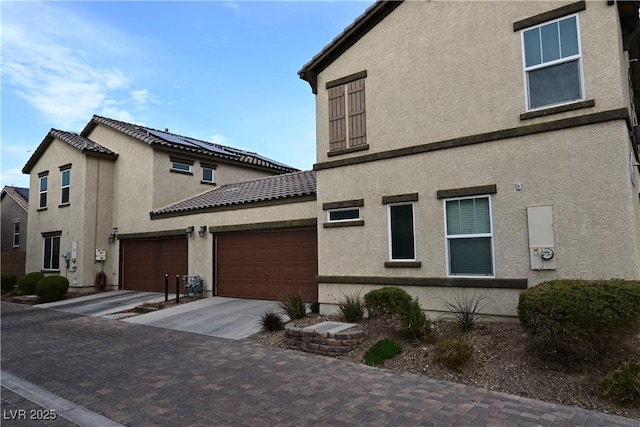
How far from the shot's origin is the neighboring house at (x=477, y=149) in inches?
306

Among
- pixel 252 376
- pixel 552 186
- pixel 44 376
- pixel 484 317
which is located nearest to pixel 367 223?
pixel 484 317

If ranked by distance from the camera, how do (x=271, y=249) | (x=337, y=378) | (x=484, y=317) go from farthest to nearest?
(x=271, y=249) < (x=484, y=317) < (x=337, y=378)

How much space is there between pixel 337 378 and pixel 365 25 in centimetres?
835

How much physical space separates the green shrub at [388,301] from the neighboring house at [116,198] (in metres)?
10.3

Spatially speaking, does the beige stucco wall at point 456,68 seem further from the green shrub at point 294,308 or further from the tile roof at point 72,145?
the tile roof at point 72,145

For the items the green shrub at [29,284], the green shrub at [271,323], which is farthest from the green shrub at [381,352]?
the green shrub at [29,284]

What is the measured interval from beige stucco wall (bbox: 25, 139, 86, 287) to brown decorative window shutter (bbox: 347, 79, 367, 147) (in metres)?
14.1

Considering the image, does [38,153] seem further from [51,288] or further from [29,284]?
[51,288]

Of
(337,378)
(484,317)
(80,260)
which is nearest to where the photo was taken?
(337,378)

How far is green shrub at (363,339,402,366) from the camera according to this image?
755cm

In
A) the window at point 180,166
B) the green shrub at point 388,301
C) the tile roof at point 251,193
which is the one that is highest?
the window at point 180,166

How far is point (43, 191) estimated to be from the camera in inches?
888

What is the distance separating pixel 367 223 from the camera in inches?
413

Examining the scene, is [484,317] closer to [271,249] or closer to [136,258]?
[271,249]
